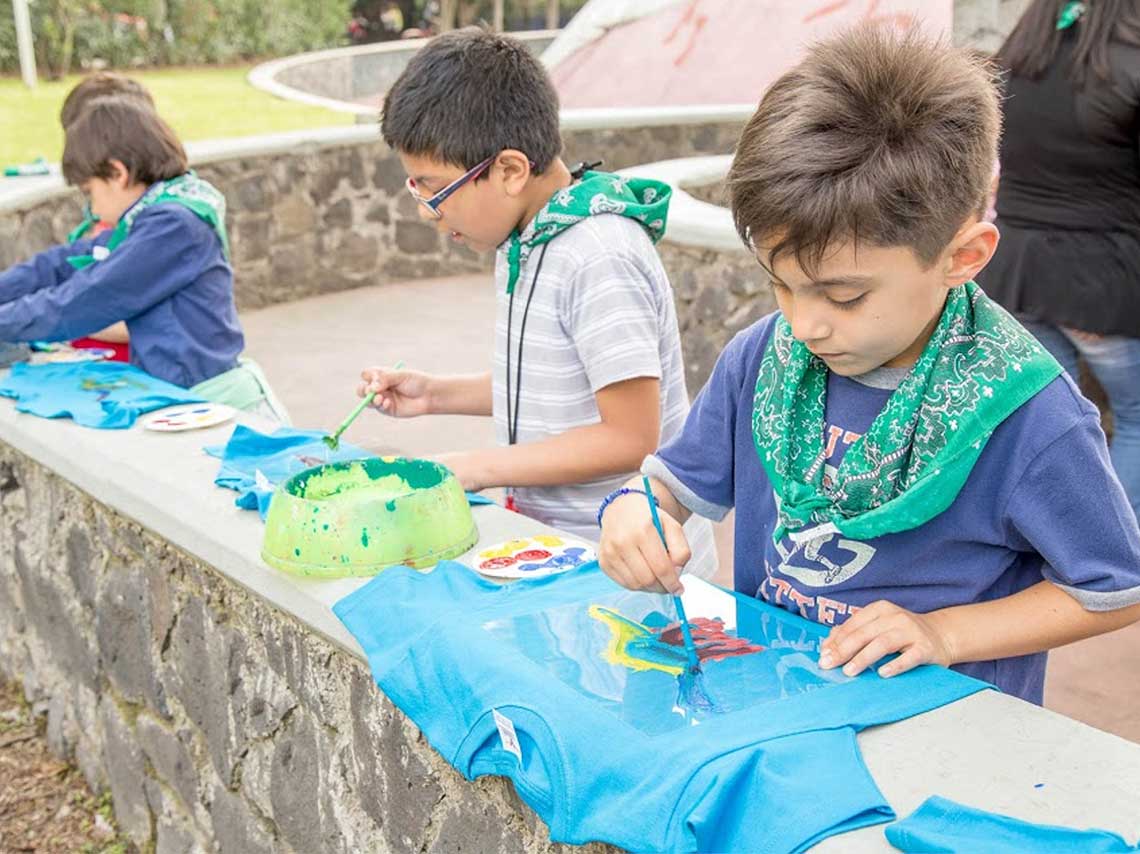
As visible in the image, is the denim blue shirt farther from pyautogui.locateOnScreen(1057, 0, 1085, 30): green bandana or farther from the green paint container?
pyautogui.locateOnScreen(1057, 0, 1085, 30): green bandana

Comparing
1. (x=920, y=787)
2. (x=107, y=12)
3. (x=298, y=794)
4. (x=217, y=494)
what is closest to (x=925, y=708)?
(x=920, y=787)

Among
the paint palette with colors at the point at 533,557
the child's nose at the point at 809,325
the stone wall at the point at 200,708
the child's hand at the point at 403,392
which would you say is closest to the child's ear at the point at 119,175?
the stone wall at the point at 200,708

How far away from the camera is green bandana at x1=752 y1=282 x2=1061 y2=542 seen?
5.20ft

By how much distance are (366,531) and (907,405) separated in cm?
88

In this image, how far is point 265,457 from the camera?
2.67m

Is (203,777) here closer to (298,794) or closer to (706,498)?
(298,794)

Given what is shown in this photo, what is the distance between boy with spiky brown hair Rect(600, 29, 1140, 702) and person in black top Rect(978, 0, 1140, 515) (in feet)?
4.56

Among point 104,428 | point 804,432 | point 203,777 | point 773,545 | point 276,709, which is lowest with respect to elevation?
point 203,777

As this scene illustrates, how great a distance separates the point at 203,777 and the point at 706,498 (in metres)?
1.29

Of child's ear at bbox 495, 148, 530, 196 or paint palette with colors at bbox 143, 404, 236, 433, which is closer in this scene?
child's ear at bbox 495, 148, 530, 196

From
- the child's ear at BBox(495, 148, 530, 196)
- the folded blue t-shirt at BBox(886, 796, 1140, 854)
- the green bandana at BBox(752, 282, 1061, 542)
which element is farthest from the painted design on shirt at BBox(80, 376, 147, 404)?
the folded blue t-shirt at BBox(886, 796, 1140, 854)

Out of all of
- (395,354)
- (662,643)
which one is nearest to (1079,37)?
(662,643)

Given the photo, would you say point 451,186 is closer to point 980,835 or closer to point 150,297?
point 150,297

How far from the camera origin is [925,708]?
5.20ft
